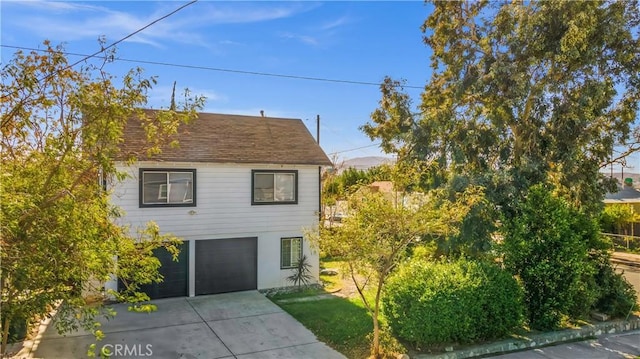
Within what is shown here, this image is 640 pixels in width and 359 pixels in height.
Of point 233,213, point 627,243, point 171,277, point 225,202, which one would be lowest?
point 627,243

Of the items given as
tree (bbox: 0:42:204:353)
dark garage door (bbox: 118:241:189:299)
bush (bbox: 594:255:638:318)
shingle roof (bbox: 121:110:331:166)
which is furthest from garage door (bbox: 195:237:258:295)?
bush (bbox: 594:255:638:318)

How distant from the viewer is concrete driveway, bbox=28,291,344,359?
29.3 feet

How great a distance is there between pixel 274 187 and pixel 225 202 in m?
1.83

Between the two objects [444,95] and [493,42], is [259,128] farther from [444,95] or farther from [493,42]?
[493,42]

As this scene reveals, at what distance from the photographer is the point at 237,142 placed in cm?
1508

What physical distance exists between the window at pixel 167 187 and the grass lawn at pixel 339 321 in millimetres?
4610

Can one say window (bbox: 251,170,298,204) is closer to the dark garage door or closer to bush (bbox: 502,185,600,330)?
the dark garage door

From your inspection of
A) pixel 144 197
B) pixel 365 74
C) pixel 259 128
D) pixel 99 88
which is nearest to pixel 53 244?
pixel 99 88

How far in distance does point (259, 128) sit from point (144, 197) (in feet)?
17.4

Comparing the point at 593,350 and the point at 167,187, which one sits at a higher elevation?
the point at 167,187

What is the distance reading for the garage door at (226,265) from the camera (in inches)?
547

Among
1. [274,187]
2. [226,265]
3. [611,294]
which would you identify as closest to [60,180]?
[226,265]

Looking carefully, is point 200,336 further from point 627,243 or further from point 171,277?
point 627,243

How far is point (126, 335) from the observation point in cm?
995
